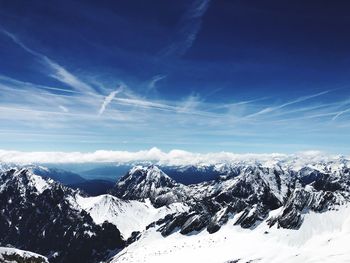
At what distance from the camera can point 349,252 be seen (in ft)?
643

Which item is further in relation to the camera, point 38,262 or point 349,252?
point 349,252

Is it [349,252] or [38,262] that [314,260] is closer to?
[349,252]

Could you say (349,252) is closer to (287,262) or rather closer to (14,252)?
(287,262)

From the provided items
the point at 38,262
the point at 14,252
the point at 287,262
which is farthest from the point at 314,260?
the point at 14,252

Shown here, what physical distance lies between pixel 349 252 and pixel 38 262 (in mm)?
147523

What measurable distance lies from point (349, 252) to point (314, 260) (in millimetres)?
19063

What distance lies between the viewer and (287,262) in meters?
199

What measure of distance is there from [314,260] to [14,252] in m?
143

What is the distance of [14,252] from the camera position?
632ft

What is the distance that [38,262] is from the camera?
604ft

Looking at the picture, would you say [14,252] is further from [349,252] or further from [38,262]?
[349,252]

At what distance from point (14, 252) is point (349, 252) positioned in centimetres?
16148

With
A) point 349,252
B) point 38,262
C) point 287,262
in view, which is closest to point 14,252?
point 38,262

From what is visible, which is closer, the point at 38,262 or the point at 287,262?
the point at 38,262
